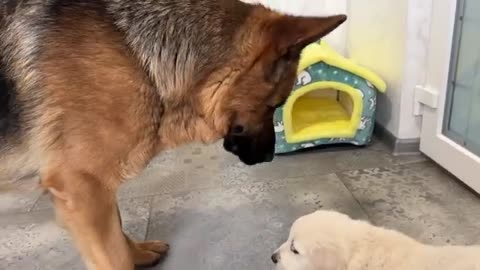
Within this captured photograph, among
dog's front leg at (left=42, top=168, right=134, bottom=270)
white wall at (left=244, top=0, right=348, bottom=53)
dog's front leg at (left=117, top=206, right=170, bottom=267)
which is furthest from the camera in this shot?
white wall at (left=244, top=0, right=348, bottom=53)

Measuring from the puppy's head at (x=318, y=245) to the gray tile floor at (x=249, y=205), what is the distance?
38cm

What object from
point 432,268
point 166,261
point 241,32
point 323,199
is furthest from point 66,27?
point 323,199

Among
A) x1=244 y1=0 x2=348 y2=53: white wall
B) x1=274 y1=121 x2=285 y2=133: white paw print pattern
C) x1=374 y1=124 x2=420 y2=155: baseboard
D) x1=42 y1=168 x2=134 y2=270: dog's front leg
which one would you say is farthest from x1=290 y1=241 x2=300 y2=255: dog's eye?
x1=244 y1=0 x2=348 y2=53: white wall

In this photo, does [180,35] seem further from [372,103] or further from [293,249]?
[372,103]

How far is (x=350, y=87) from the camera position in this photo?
2.45 meters

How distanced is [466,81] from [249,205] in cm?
94

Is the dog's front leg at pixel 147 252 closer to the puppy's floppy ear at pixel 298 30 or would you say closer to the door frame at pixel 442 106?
the puppy's floppy ear at pixel 298 30

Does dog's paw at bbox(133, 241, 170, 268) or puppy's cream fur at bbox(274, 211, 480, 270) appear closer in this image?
puppy's cream fur at bbox(274, 211, 480, 270)

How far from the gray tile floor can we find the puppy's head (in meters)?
0.38

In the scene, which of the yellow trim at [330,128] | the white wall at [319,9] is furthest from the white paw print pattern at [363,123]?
the white wall at [319,9]

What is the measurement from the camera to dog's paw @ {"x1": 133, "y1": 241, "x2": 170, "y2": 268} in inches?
66.9

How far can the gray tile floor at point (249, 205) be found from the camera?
1.78 m

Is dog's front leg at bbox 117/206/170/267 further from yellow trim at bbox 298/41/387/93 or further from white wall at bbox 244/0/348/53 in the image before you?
white wall at bbox 244/0/348/53

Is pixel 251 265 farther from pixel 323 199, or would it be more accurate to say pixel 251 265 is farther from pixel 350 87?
pixel 350 87
